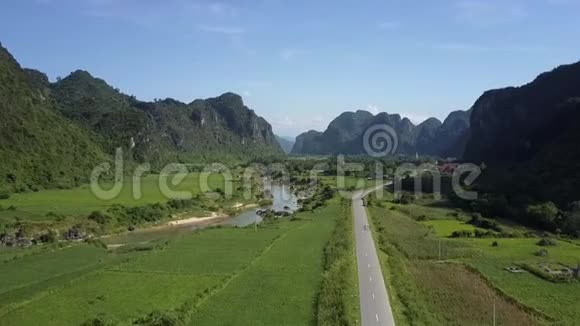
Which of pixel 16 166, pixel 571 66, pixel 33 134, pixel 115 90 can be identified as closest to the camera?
pixel 16 166

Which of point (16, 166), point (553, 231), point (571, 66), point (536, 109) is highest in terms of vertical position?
point (571, 66)

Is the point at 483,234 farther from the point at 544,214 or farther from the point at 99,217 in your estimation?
the point at 99,217

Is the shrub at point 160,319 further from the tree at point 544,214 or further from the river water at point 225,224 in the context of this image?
the tree at point 544,214

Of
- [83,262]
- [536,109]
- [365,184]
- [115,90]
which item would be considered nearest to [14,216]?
[83,262]

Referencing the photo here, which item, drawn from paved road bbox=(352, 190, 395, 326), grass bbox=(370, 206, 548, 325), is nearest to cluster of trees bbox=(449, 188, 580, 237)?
grass bbox=(370, 206, 548, 325)

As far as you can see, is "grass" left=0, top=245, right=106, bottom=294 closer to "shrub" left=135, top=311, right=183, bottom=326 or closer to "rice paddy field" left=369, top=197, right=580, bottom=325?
"shrub" left=135, top=311, right=183, bottom=326

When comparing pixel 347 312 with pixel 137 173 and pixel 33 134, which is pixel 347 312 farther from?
pixel 137 173
